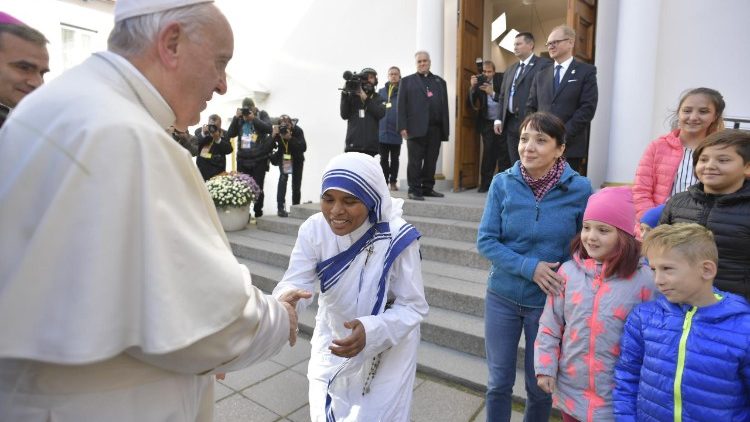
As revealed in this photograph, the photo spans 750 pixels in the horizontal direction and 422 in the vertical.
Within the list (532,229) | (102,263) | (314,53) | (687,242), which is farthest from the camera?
(314,53)

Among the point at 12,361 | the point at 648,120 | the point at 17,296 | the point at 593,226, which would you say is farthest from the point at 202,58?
the point at 648,120

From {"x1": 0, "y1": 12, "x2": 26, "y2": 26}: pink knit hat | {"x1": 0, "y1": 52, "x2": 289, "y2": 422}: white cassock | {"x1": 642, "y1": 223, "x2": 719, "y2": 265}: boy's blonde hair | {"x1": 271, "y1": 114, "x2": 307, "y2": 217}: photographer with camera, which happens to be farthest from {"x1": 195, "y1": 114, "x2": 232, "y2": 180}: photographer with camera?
{"x1": 642, "y1": 223, "x2": 719, "y2": 265}: boy's blonde hair

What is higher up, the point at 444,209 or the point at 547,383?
the point at 444,209

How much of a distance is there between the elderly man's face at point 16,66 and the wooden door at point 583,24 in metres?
5.84

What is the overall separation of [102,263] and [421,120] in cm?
590

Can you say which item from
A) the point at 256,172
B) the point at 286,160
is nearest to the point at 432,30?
the point at 286,160

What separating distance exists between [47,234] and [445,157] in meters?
7.87

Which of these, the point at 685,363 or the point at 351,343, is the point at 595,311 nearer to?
the point at 685,363

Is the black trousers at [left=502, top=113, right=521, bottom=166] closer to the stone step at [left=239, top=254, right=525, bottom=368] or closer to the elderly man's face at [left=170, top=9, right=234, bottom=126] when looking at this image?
the stone step at [left=239, top=254, right=525, bottom=368]

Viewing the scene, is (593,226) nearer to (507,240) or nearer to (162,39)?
(507,240)

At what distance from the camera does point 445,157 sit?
8.45 m

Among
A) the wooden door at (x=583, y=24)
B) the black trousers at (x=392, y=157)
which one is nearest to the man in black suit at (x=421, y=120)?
the black trousers at (x=392, y=157)

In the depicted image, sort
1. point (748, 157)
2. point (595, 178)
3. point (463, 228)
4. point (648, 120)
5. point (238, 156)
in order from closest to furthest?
point (748, 157) → point (463, 228) → point (648, 120) → point (595, 178) → point (238, 156)

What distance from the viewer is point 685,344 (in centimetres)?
175
